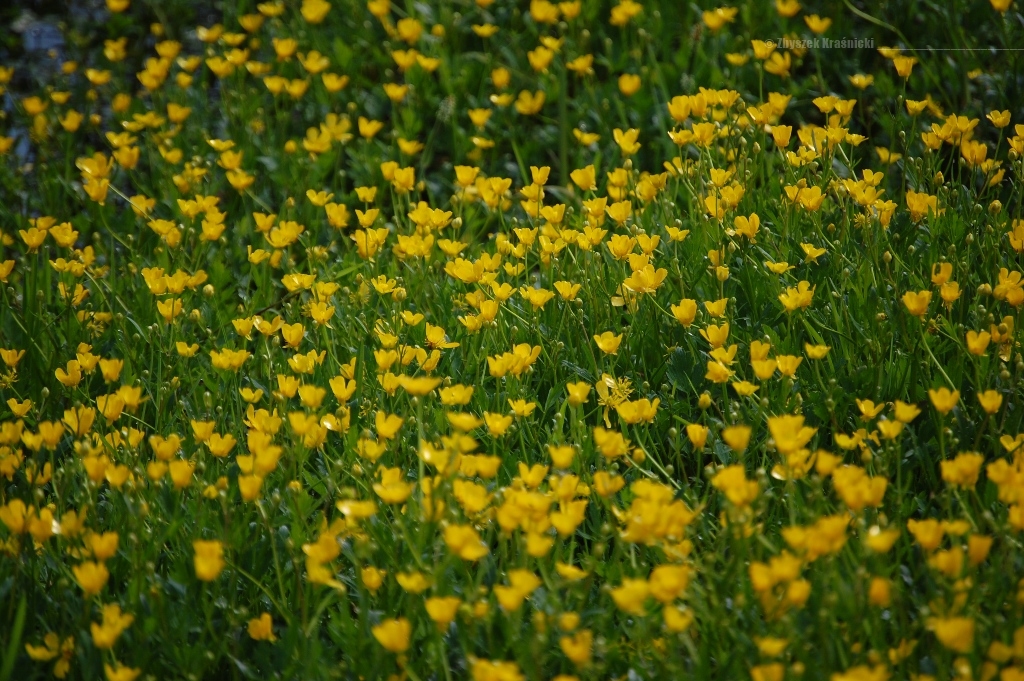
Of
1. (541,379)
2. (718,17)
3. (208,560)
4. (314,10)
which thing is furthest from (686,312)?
(314,10)

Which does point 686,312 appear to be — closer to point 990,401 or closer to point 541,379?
point 541,379

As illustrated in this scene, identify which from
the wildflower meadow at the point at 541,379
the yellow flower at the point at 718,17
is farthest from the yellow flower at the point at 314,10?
the yellow flower at the point at 718,17

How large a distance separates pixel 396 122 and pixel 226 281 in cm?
106

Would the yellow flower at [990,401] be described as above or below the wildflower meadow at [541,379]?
above

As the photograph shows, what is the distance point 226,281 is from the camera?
3.06m

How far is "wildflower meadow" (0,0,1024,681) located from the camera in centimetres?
171

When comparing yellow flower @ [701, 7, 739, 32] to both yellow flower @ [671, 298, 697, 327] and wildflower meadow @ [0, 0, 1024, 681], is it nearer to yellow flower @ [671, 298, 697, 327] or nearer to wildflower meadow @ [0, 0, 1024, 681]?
wildflower meadow @ [0, 0, 1024, 681]

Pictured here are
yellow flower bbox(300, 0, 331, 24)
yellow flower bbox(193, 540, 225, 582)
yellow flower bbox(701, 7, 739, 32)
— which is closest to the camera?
yellow flower bbox(193, 540, 225, 582)

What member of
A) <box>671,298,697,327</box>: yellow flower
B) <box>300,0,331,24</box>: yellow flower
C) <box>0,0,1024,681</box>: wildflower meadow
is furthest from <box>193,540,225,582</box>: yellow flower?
<box>300,0,331,24</box>: yellow flower

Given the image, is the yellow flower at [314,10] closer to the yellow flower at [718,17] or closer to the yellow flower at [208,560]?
the yellow flower at [718,17]

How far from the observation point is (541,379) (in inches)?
101

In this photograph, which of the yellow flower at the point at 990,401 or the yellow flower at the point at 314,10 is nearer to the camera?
the yellow flower at the point at 990,401

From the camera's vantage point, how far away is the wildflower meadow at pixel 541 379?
1.71m

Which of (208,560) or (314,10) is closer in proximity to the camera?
(208,560)
